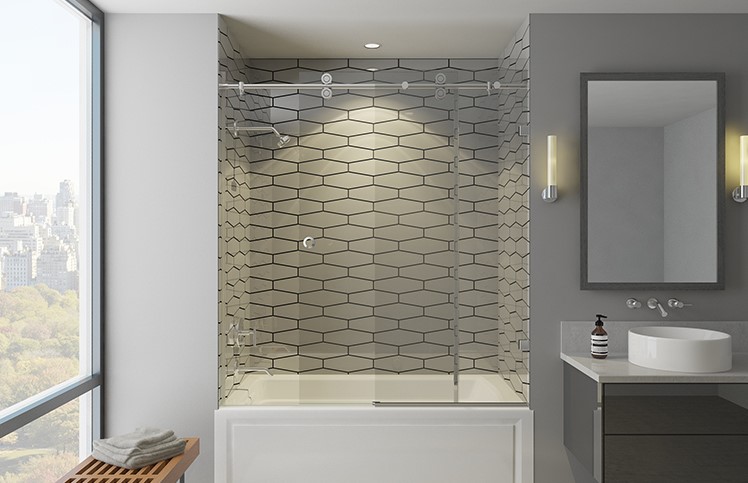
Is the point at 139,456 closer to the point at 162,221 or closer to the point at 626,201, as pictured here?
the point at 162,221

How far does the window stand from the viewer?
8.48ft

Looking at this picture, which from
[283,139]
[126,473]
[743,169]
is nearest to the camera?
[126,473]

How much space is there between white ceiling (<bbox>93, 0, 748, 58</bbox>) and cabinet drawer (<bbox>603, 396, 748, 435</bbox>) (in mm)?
1871

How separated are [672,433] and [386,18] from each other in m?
2.40

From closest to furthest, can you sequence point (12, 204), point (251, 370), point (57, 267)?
point (12, 204), point (57, 267), point (251, 370)

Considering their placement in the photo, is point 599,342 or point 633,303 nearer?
point 599,342

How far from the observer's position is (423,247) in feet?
11.2

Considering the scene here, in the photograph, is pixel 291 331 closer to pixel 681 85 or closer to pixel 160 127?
pixel 160 127

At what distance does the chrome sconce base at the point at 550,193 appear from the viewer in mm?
3352

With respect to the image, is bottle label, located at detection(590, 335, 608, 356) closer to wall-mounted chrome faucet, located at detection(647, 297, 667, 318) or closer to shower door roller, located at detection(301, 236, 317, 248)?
wall-mounted chrome faucet, located at detection(647, 297, 667, 318)

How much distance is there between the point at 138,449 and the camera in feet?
9.21

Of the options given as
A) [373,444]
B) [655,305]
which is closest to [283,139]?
[373,444]

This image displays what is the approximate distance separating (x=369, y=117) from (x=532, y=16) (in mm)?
971

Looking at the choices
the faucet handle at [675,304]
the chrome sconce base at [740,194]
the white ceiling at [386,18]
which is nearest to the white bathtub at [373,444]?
the faucet handle at [675,304]
